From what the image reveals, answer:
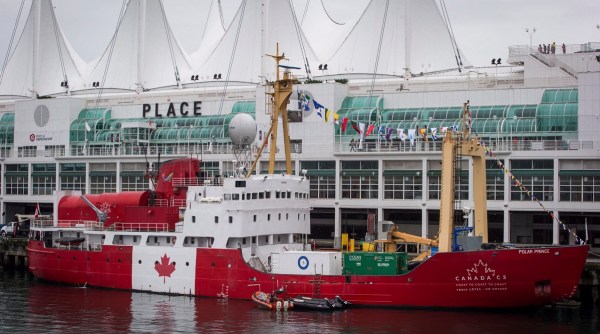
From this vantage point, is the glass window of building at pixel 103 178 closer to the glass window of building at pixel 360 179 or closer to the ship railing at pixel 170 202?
the glass window of building at pixel 360 179

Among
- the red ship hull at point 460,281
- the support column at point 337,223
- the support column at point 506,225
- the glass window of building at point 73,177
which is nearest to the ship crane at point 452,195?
the red ship hull at point 460,281

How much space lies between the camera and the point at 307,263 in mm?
45875

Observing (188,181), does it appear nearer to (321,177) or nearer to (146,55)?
(321,177)

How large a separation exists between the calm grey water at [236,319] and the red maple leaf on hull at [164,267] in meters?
1.74

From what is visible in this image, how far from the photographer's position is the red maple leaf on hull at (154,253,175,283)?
163ft

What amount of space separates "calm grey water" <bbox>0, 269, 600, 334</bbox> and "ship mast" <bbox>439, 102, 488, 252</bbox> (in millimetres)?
3696

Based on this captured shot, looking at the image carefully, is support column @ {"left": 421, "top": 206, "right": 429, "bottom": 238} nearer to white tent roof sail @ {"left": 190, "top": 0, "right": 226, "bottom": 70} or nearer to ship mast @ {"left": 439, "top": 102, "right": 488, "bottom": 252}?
ship mast @ {"left": 439, "top": 102, "right": 488, "bottom": 252}

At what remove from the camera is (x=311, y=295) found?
45312 mm

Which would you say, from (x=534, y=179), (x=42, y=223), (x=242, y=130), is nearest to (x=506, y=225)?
(x=534, y=179)

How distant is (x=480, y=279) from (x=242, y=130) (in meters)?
15.1

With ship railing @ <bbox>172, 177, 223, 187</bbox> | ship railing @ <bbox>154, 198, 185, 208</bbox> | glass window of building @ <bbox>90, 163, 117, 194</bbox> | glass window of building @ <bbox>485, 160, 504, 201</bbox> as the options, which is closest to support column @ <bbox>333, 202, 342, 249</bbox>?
glass window of building @ <bbox>485, 160, 504, 201</bbox>

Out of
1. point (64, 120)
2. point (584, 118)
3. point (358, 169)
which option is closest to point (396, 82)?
point (358, 169)

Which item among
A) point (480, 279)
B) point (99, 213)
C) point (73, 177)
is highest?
point (73, 177)

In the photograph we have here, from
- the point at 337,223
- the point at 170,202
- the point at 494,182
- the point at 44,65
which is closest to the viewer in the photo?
the point at 170,202
